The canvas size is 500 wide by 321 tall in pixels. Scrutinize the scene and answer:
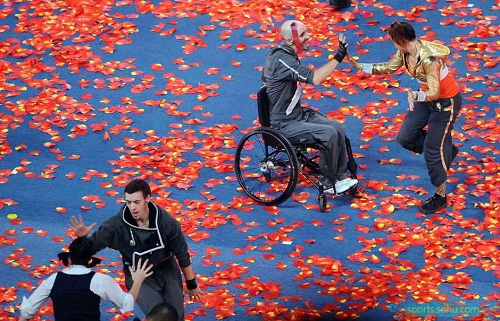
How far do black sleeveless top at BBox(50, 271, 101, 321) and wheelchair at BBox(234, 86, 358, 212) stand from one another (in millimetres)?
3128

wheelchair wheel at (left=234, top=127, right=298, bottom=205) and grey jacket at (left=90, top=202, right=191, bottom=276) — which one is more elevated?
grey jacket at (left=90, top=202, right=191, bottom=276)

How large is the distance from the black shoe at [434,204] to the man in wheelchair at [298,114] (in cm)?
67

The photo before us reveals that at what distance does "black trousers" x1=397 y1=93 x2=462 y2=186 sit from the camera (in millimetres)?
9078

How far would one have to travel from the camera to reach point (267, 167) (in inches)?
379

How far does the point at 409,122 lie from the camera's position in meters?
9.32

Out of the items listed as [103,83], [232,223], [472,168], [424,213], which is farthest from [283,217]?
[103,83]

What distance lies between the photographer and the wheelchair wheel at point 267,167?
9.26 metres

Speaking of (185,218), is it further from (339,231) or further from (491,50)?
(491,50)

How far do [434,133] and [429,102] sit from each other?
28 centimetres

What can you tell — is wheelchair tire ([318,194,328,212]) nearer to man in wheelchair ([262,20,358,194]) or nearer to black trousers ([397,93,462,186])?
man in wheelchair ([262,20,358,194])

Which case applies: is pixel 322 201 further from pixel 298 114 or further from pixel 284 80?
pixel 284 80

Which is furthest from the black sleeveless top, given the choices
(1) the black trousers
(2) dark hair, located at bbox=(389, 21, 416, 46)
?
(1) the black trousers

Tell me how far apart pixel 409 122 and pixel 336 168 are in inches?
30.8

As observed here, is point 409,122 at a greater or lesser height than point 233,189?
greater
